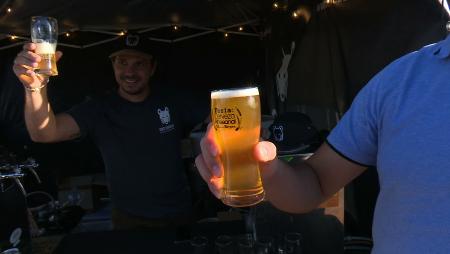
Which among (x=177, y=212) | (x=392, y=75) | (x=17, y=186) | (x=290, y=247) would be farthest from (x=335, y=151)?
(x=17, y=186)

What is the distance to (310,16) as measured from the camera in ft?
12.6

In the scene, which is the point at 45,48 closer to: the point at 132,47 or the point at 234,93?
the point at 132,47

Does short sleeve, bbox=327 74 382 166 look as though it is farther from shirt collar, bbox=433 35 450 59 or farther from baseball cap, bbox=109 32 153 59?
baseball cap, bbox=109 32 153 59

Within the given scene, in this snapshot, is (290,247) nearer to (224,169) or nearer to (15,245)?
(224,169)

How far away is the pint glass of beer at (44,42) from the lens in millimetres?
1854

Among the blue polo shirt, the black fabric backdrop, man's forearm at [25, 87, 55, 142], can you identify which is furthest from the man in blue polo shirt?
man's forearm at [25, 87, 55, 142]

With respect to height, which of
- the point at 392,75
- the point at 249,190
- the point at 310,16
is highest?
the point at 310,16

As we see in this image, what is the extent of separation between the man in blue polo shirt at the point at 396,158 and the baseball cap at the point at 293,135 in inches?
24.7

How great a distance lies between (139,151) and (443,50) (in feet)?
6.51

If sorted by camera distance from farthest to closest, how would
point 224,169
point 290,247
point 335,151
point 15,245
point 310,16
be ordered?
point 310,16
point 15,245
point 290,247
point 335,151
point 224,169

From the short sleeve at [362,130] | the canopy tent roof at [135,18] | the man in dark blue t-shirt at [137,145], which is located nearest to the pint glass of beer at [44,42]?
the man in dark blue t-shirt at [137,145]

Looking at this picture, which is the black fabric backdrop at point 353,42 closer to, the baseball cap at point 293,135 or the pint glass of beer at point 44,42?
the baseball cap at point 293,135

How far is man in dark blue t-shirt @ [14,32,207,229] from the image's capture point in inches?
106

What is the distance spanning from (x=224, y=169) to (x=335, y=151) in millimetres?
327
